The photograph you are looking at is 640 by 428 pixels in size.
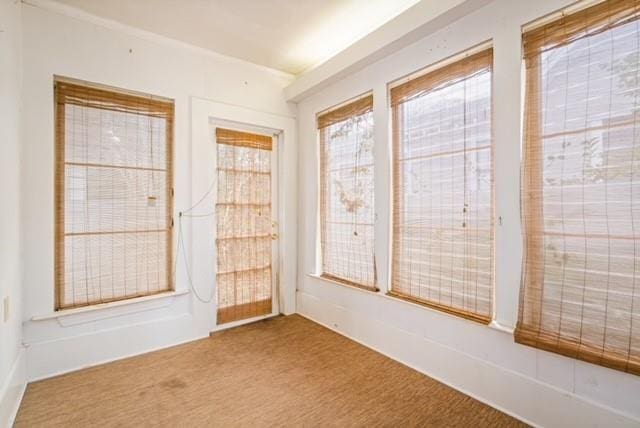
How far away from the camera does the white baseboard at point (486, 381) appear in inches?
67.8

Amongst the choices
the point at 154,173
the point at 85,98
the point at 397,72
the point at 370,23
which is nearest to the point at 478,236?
the point at 397,72

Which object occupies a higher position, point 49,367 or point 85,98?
point 85,98

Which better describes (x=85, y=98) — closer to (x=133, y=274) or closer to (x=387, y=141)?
(x=133, y=274)

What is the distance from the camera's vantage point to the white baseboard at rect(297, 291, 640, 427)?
1.72 metres

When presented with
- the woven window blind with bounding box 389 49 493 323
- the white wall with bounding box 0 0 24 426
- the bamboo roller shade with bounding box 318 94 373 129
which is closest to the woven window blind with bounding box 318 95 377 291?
the bamboo roller shade with bounding box 318 94 373 129

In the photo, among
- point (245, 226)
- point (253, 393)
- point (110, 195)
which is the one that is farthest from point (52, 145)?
point (253, 393)

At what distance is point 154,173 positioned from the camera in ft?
9.78

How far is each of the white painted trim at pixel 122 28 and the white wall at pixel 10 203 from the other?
187 mm

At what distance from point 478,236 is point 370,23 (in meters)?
2.02

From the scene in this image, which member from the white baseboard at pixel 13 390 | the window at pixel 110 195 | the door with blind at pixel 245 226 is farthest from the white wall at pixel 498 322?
the white baseboard at pixel 13 390

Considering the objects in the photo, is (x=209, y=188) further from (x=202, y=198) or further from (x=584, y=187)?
(x=584, y=187)

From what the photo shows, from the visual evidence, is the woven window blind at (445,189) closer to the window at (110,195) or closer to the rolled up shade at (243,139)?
the rolled up shade at (243,139)

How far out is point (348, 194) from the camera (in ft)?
10.6

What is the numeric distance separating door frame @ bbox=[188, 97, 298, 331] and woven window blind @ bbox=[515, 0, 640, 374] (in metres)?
2.51
